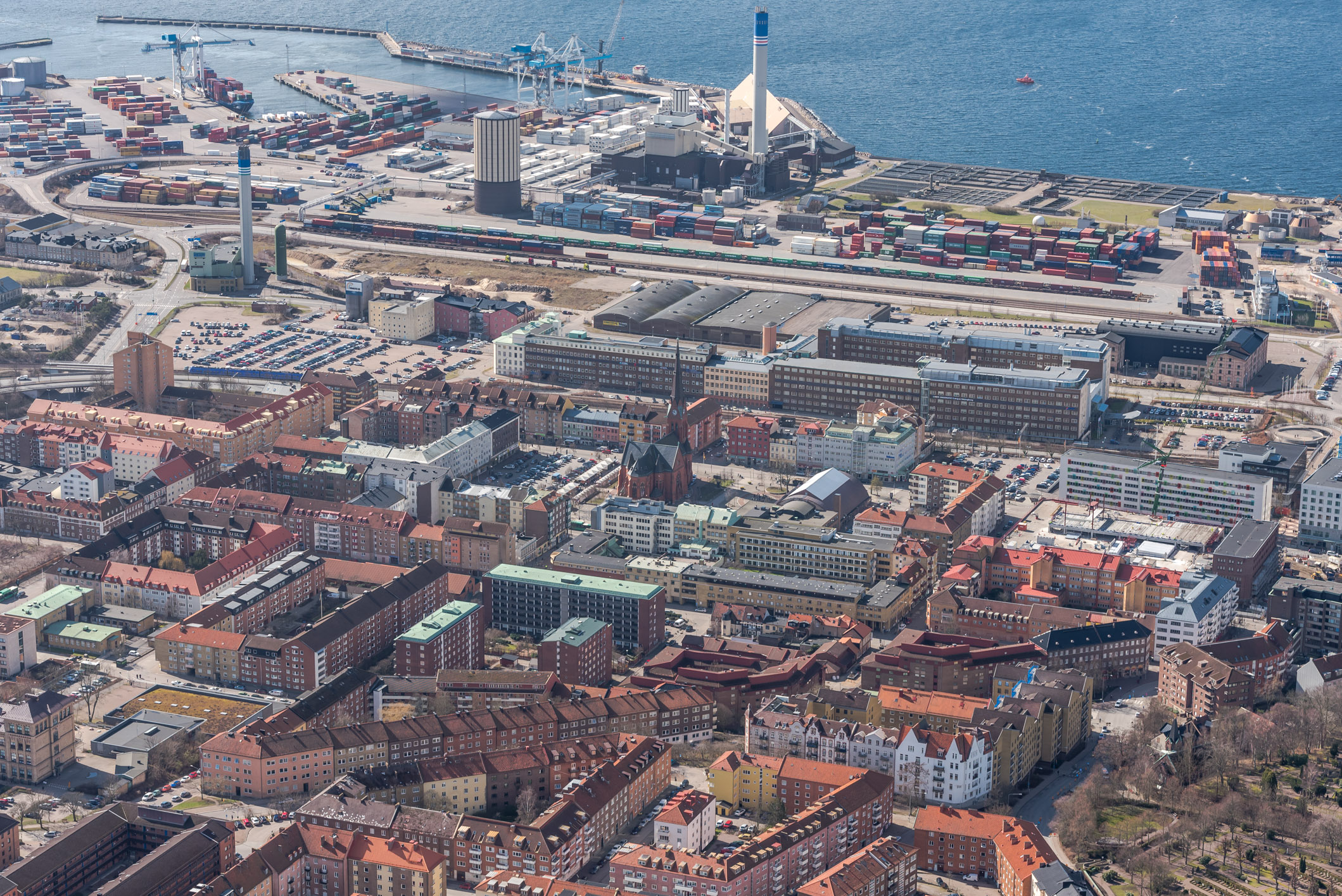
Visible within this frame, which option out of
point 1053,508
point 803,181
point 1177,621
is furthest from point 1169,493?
point 803,181

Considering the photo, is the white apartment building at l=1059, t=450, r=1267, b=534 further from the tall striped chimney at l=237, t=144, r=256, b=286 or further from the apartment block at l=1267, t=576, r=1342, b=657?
the tall striped chimney at l=237, t=144, r=256, b=286

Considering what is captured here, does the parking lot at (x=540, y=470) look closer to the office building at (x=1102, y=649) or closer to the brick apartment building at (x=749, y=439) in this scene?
the brick apartment building at (x=749, y=439)

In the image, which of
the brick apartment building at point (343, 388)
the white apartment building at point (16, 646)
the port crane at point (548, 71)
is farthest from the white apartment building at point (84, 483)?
the port crane at point (548, 71)

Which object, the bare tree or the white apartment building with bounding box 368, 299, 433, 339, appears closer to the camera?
the bare tree

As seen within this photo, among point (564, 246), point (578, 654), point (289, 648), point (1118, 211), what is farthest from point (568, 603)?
point (1118, 211)

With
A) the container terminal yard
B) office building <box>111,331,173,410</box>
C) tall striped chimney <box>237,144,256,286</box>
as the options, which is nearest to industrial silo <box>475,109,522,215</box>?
the container terminal yard

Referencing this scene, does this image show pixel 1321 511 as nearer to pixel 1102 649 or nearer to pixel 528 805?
pixel 1102 649

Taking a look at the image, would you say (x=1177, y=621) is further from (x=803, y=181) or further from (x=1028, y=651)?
(x=803, y=181)
